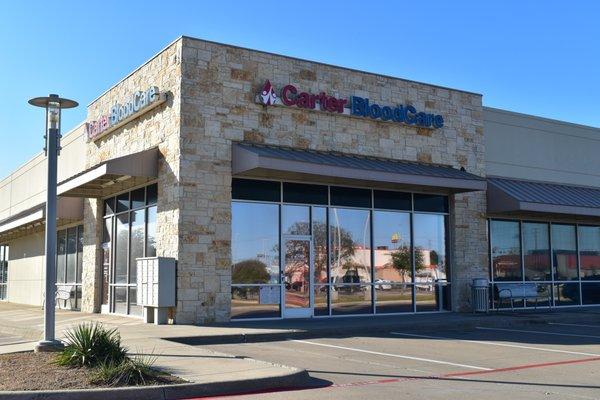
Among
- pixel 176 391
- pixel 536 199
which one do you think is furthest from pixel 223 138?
pixel 536 199

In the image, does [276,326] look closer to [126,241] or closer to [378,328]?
[378,328]

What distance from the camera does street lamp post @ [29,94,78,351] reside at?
11281 mm

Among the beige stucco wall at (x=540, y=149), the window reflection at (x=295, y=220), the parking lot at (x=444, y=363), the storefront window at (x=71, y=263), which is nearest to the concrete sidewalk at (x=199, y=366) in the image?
the parking lot at (x=444, y=363)

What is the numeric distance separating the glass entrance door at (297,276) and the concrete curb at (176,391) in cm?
906

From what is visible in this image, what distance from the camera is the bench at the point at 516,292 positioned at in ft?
72.0

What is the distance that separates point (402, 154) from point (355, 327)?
6753 millimetres

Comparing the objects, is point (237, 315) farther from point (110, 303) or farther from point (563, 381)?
point (563, 381)

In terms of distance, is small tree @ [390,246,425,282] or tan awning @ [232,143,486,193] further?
small tree @ [390,246,425,282]

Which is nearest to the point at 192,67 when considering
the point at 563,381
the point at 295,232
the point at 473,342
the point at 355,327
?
the point at 295,232

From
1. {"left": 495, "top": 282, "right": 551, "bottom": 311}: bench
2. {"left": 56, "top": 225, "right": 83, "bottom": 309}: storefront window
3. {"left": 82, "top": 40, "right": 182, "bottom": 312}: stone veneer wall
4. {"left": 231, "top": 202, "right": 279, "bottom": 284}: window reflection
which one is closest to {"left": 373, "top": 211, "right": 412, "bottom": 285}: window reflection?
{"left": 231, "top": 202, "right": 279, "bottom": 284}: window reflection

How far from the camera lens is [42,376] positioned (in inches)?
344

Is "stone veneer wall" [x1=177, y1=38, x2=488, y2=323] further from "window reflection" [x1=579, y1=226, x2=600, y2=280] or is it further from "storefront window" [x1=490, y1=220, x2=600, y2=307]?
"window reflection" [x1=579, y1=226, x2=600, y2=280]

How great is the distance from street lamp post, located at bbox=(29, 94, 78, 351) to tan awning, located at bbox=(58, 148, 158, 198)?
16.1 feet

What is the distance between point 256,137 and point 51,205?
7.30 m
